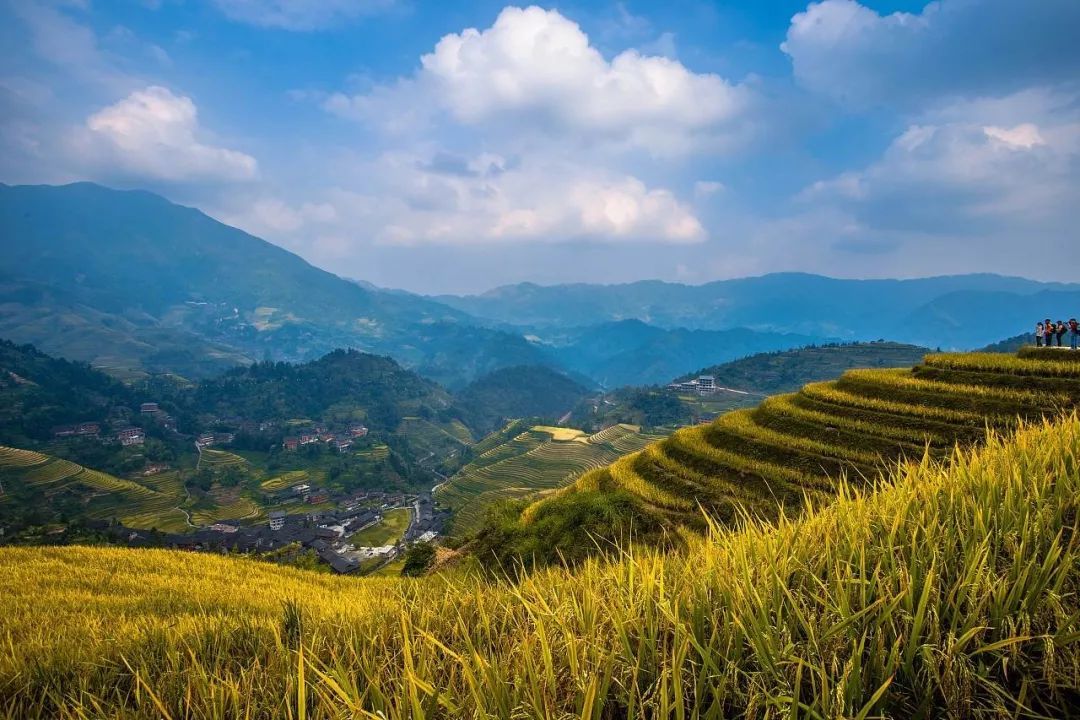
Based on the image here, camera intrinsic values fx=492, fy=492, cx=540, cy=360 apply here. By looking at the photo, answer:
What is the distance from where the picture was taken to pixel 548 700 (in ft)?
6.89

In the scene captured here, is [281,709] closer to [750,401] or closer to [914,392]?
[914,392]

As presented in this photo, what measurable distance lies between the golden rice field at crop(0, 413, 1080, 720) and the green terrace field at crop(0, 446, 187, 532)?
90.9 metres

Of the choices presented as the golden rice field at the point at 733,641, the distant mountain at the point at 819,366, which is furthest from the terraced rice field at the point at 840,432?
the distant mountain at the point at 819,366

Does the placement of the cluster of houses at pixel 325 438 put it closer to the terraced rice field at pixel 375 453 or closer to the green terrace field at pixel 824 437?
the terraced rice field at pixel 375 453

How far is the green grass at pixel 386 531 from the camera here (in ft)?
253

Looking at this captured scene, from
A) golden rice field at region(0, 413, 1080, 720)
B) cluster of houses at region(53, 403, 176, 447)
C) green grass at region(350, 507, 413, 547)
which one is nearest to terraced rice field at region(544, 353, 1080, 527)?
golden rice field at region(0, 413, 1080, 720)

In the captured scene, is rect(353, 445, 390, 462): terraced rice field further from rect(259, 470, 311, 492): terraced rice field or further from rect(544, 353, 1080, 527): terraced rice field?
rect(544, 353, 1080, 527): terraced rice field

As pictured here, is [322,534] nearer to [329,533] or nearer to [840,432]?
[329,533]

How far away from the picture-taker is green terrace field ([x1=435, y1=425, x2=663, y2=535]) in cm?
8244

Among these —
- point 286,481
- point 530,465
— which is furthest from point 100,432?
point 530,465

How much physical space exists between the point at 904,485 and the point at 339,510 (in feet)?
343

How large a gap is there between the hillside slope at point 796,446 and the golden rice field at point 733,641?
10.4 metres

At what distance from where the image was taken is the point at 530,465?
101 m

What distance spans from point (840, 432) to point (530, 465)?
87.5 metres
